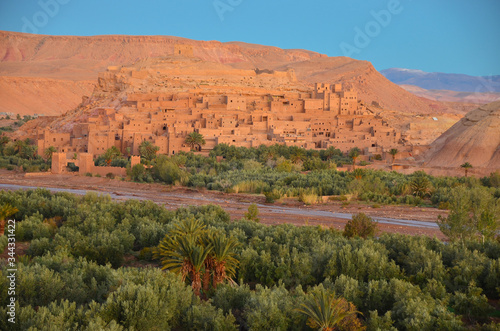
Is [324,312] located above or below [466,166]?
below

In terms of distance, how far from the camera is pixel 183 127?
40.4m

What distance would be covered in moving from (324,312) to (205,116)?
3756 centimetres

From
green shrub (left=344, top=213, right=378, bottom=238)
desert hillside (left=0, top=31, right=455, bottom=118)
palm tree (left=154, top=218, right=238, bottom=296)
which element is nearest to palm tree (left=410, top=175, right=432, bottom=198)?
green shrub (left=344, top=213, right=378, bottom=238)

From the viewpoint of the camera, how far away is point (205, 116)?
43719 millimetres

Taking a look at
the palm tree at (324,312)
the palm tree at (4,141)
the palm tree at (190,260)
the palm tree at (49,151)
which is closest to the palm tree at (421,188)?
the palm tree at (190,260)

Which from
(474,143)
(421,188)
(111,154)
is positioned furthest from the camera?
(111,154)

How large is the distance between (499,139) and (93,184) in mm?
24957

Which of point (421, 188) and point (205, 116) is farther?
point (205, 116)

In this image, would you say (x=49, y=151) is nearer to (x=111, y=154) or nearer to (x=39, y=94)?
(x=111, y=154)

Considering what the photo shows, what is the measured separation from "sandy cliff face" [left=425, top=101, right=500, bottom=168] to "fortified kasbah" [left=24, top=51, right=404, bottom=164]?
6.03 m

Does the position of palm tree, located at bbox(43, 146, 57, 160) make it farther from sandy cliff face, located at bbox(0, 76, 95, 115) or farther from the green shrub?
sandy cliff face, located at bbox(0, 76, 95, 115)

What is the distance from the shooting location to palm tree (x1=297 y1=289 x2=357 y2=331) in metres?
6.99

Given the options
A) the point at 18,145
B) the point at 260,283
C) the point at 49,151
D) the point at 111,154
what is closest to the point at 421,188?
the point at 260,283

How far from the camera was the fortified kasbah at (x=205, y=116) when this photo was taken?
39.4 meters
